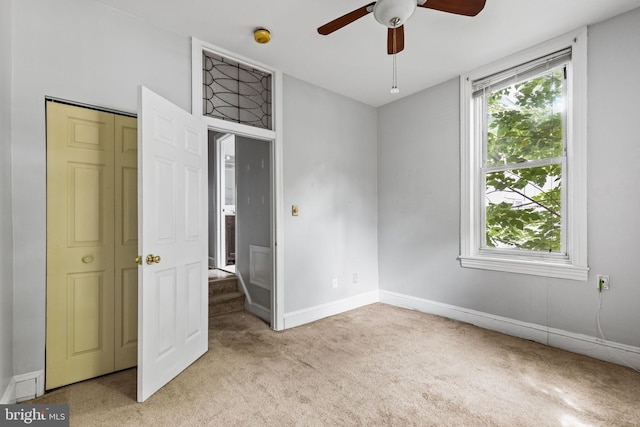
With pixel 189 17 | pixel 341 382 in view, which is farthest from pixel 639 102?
pixel 189 17

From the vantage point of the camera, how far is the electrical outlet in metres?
2.38

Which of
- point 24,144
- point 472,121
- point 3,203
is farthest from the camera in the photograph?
point 472,121

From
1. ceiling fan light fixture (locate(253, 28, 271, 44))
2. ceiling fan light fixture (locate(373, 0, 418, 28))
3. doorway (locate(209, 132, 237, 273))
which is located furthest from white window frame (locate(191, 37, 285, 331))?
doorway (locate(209, 132, 237, 273))

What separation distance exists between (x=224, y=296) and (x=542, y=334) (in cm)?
335

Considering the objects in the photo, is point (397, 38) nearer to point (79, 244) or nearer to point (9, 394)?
point (79, 244)

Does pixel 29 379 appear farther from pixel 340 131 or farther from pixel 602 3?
pixel 602 3

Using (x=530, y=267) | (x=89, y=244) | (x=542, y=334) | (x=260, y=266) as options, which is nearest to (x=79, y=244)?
(x=89, y=244)

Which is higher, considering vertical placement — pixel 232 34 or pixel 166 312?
pixel 232 34

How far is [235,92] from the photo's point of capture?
3.01 meters

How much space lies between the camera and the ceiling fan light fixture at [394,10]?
1.70m

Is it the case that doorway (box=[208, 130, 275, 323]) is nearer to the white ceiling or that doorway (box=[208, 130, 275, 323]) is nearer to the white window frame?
the white window frame

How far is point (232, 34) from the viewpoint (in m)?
2.54

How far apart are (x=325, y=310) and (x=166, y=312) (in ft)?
6.04

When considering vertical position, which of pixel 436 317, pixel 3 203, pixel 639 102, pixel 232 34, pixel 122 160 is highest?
pixel 232 34
